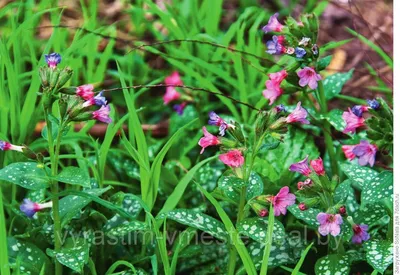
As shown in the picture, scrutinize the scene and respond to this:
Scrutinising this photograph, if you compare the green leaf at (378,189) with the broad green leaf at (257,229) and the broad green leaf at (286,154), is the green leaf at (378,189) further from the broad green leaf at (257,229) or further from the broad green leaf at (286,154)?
the broad green leaf at (286,154)

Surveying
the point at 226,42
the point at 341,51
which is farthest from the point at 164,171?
the point at 341,51

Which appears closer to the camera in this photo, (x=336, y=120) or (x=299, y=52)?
(x=299, y=52)

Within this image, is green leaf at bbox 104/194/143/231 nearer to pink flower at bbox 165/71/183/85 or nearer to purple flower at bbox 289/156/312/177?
purple flower at bbox 289/156/312/177

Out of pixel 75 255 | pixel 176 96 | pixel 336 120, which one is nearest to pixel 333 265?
pixel 336 120

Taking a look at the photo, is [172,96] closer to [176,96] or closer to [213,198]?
[176,96]

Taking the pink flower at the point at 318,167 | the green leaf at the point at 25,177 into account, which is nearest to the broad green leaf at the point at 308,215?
the pink flower at the point at 318,167
